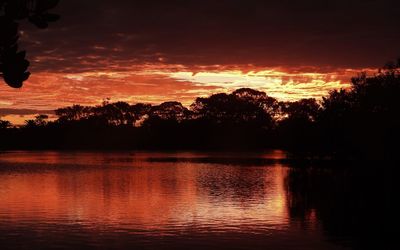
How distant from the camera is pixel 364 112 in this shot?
1794 inches

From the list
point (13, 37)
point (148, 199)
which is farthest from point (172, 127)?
point (13, 37)

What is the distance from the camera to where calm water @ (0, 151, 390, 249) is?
21.2 m

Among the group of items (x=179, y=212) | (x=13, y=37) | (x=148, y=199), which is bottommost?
(x=179, y=212)

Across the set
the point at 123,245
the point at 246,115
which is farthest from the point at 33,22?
the point at 246,115

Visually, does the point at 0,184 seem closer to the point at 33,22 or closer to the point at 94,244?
the point at 94,244

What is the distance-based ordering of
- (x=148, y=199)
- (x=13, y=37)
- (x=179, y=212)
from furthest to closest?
(x=148, y=199), (x=179, y=212), (x=13, y=37)

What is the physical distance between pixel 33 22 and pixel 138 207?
1105 inches

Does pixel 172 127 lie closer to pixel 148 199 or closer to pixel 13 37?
pixel 148 199

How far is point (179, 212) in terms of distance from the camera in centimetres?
2888

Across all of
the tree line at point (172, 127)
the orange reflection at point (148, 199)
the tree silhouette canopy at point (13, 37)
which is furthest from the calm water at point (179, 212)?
the tree line at point (172, 127)

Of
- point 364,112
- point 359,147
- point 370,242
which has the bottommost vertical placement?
point 370,242

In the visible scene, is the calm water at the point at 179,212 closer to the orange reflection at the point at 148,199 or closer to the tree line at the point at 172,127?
the orange reflection at the point at 148,199

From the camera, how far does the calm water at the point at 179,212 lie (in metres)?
21.2

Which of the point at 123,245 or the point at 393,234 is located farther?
the point at 393,234
